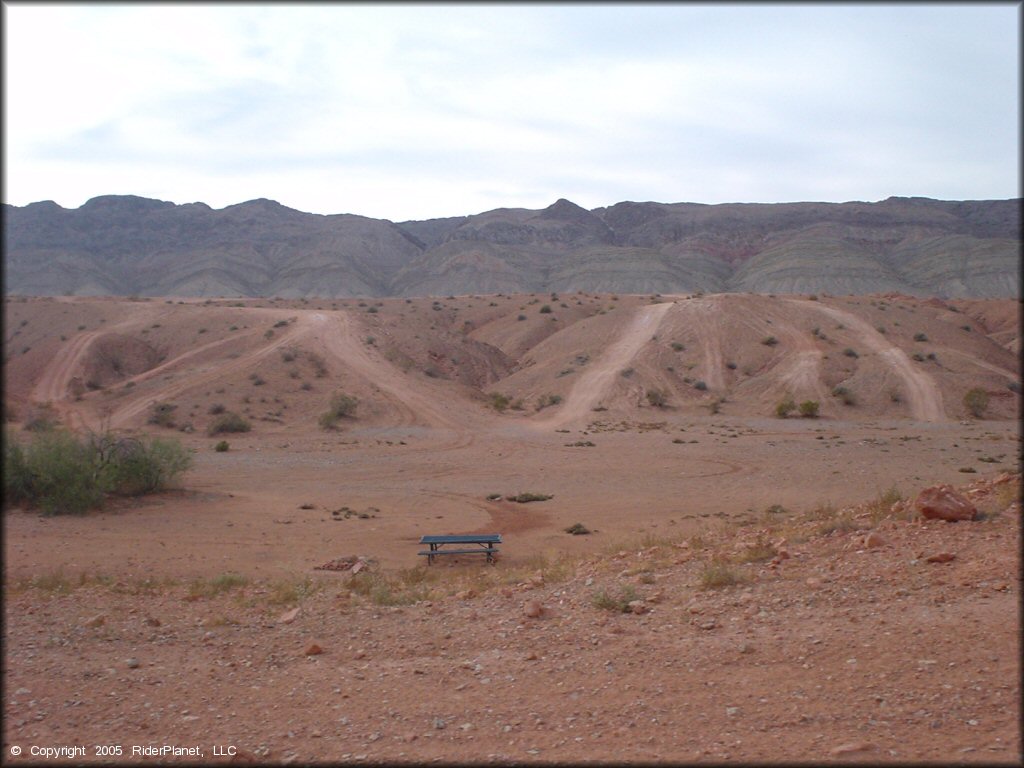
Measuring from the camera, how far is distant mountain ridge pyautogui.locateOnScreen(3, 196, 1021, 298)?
103m

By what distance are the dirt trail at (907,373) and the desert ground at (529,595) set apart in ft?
1.88

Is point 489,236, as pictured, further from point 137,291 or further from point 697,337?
point 697,337

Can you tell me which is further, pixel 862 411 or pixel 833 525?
pixel 862 411

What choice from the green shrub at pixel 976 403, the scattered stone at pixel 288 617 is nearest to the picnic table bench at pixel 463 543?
the scattered stone at pixel 288 617

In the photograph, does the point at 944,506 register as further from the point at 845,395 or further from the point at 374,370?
the point at 374,370

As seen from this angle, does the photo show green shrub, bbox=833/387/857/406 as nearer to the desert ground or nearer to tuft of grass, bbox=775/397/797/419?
the desert ground

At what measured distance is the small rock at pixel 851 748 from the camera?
5105mm

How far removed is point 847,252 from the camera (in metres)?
109

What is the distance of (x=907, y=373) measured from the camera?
4325 cm

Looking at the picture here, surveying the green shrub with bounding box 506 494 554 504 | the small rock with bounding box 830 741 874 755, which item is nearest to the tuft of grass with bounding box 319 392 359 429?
the green shrub with bounding box 506 494 554 504

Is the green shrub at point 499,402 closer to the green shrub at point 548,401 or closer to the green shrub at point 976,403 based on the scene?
the green shrub at point 548,401

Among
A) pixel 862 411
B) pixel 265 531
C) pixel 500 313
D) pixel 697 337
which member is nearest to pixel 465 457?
pixel 265 531

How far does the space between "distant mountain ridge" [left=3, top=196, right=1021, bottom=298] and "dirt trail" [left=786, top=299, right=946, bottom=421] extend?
4921 cm

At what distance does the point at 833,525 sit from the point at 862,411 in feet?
102
